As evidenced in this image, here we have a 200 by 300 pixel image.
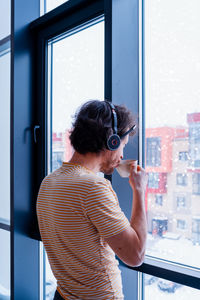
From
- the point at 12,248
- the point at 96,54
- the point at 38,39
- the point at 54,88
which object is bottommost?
the point at 12,248

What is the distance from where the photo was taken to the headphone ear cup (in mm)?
869

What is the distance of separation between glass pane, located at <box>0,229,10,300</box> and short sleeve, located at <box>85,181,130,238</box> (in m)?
1.80

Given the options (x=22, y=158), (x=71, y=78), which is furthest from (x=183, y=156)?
(x=22, y=158)

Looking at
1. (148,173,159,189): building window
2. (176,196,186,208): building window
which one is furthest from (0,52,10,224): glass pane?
(176,196,186,208): building window

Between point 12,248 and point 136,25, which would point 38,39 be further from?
point 12,248

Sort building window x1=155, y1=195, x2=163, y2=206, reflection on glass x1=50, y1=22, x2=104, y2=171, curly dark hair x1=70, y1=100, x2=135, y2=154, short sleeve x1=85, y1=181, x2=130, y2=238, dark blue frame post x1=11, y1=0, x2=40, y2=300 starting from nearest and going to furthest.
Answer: short sleeve x1=85, y1=181, x2=130, y2=238, curly dark hair x1=70, y1=100, x2=135, y2=154, building window x1=155, y1=195, x2=163, y2=206, reflection on glass x1=50, y1=22, x2=104, y2=171, dark blue frame post x1=11, y1=0, x2=40, y2=300

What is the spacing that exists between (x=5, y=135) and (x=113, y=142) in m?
1.78

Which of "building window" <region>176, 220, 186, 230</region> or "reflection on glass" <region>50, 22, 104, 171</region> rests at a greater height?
"reflection on glass" <region>50, 22, 104, 171</region>

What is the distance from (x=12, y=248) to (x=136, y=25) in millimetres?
1616

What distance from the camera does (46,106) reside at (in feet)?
6.53

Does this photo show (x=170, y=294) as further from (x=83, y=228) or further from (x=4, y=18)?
(x=4, y=18)

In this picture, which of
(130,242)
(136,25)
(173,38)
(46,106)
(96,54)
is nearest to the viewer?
(130,242)

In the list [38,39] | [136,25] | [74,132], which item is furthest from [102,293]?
[38,39]

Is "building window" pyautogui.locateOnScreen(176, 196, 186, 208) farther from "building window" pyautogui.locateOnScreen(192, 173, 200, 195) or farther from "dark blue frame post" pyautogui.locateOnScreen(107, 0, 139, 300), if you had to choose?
"dark blue frame post" pyautogui.locateOnScreen(107, 0, 139, 300)
